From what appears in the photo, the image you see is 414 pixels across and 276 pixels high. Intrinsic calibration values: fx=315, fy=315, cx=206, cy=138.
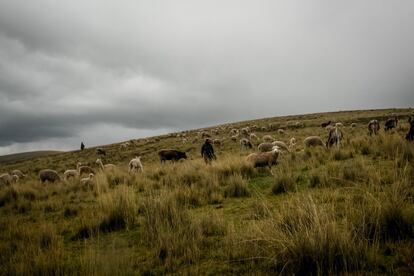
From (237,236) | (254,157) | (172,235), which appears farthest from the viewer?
(254,157)

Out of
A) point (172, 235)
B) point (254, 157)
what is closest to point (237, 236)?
point (172, 235)

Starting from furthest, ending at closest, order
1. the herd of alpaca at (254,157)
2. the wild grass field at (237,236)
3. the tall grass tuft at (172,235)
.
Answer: the herd of alpaca at (254,157)
the tall grass tuft at (172,235)
the wild grass field at (237,236)

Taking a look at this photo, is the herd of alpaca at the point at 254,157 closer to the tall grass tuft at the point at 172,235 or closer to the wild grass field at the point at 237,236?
the wild grass field at the point at 237,236

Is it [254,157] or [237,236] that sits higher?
[254,157]

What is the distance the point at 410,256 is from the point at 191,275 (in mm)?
2274

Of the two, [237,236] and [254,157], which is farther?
[254,157]

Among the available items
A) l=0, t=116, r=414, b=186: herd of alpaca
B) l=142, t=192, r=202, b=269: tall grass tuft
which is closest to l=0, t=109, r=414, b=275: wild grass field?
l=142, t=192, r=202, b=269: tall grass tuft

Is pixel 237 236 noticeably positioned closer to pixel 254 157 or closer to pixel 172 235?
pixel 172 235

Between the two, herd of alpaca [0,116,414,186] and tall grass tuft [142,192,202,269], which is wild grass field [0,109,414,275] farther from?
herd of alpaca [0,116,414,186]

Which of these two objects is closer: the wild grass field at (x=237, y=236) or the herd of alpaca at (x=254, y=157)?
the wild grass field at (x=237, y=236)

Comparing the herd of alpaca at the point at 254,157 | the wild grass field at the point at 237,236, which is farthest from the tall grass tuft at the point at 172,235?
the herd of alpaca at the point at 254,157

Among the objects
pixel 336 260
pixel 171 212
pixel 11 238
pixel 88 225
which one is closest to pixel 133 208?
pixel 88 225

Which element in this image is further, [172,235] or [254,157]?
[254,157]

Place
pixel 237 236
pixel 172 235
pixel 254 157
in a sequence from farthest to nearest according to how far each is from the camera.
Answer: pixel 254 157 → pixel 172 235 → pixel 237 236
